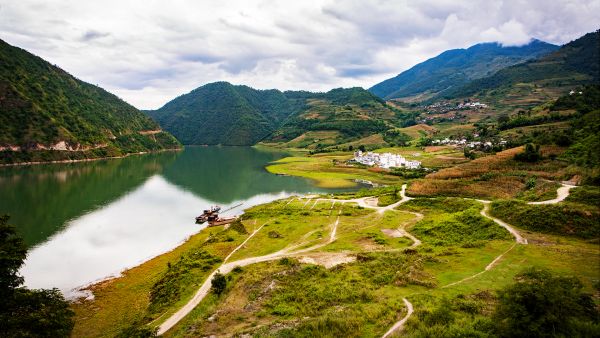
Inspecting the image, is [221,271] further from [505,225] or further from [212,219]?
[505,225]

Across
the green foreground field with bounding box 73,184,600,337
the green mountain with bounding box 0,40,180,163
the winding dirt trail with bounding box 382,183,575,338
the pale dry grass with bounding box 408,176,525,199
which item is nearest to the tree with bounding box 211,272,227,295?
the green foreground field with bounding box 73,184,600,337

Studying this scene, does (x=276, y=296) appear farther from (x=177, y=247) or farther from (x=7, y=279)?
(x=177, y=247)

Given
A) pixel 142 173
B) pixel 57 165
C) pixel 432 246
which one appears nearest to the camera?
pixel 432 246

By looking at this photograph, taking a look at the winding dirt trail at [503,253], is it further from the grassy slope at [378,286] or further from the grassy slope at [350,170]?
the grassy slope at [350,170]

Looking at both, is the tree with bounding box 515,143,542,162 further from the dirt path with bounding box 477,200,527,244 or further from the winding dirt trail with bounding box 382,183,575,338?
the dirt path with bounding box 477,200,527,244

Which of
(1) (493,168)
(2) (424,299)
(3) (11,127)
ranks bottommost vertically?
(2) (424,299)

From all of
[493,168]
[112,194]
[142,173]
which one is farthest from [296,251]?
[142,173]

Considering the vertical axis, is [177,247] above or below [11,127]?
below
